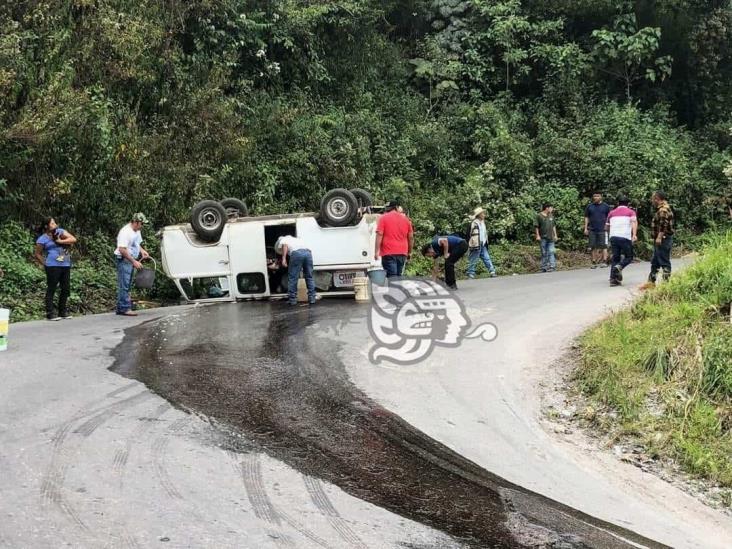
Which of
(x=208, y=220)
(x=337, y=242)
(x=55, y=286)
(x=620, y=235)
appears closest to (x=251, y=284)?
(x=208, y=220)

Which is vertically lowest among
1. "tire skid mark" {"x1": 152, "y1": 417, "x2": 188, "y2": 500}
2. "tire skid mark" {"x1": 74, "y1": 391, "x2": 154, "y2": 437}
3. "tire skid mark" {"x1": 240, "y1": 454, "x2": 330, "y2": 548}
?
"tire skid mark" {"x1": 240, "y1": 454, "x2": 330, "y2": 548}

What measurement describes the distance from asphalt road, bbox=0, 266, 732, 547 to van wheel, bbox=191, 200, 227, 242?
3.90m

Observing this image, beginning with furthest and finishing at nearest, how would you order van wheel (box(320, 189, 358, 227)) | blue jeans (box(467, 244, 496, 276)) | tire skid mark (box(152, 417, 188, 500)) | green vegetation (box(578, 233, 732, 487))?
blue jeans (box(467, 244, 496, 276)), van wheel (box(320, 189, 358, 227)), green vegetation (box(578, 233, 732, 487)), tire skid mark (box(152, 417, 188, 500))

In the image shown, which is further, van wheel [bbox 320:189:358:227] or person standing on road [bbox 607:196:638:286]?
person standing on road [bbox 607:196:638:286]

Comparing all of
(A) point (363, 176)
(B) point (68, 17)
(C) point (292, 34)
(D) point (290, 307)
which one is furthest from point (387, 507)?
(C) point (292, 34)

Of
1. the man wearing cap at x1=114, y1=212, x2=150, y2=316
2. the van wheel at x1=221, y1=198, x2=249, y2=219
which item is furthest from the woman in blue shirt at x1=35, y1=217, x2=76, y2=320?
the van wheel at x1=221, y1=198, x2=249, y2=219

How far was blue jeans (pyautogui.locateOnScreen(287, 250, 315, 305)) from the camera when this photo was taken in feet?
41.1

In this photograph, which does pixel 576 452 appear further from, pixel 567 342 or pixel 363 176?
pixel 363 176

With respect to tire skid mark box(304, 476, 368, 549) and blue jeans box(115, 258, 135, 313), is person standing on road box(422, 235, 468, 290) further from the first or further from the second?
tire skid mark box(304, 476, 368, 549)

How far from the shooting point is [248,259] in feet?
42.7

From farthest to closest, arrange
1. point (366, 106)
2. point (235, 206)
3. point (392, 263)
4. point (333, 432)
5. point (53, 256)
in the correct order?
point (366, 106) → point (235, 206) → point (392, 263) → point (53, 256) → point (333, 432)

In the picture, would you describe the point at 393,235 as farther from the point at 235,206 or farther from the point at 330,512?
the point at 330,512

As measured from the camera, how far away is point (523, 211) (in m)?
20.8

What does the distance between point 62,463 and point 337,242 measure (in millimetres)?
8297
